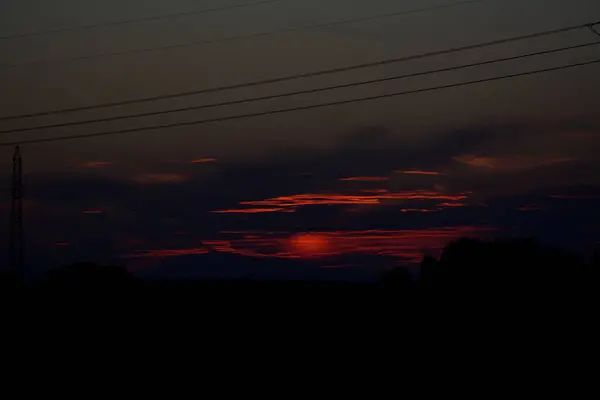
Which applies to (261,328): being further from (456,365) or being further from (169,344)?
(456,365)

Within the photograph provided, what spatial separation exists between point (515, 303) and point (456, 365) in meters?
12.8

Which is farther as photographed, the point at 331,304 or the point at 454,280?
the point at 454,280

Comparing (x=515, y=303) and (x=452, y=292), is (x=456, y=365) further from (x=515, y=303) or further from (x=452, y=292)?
(x=452, y=292)

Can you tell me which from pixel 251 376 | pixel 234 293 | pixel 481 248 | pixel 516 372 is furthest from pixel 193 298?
pixel 481 248

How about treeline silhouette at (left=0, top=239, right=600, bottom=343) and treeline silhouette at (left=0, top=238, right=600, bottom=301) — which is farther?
treeline silhouette at (left=0, top=238, right=600, bottom=301)

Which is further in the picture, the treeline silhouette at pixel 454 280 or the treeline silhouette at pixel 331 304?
the treeline silhouette at pixel 454 280

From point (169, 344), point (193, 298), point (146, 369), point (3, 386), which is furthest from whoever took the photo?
point (193, 298)

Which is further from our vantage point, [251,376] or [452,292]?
[452,292]

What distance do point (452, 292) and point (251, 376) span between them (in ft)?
68.3

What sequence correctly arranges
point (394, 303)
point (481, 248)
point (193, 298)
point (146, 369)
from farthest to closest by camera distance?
point (481, 248) → point (193, 298) → point (394, 303) → point (146, 369)

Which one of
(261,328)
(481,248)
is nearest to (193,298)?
(261,328)

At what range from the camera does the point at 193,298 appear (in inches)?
1848

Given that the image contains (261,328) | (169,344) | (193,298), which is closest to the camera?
(169,344)

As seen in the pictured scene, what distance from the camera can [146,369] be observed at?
103 ft
